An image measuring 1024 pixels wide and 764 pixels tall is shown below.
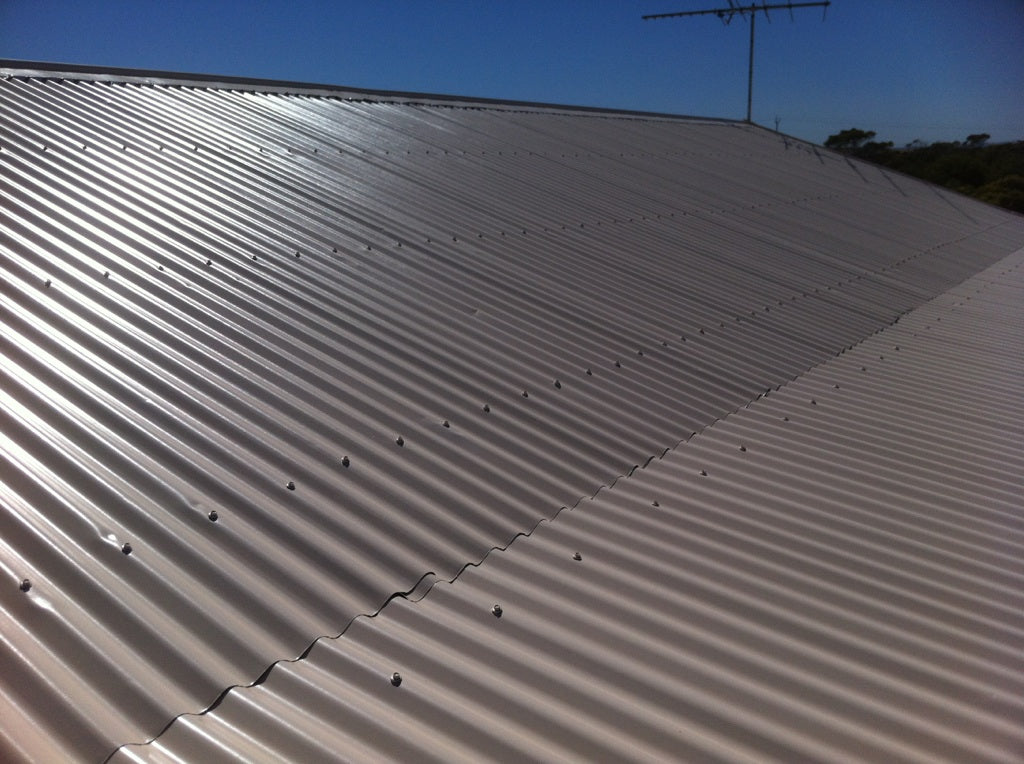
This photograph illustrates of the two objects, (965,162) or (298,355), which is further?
(965,162)

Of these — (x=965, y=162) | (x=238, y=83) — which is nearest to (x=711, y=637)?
(x=238, y=83)

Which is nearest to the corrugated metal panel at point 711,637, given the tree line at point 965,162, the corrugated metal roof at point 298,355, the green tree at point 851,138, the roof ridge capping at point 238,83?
the corrugated metal roof at point 298,355

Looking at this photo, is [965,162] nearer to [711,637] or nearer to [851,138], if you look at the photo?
[851,138]

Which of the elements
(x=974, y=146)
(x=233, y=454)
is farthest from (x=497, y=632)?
(x=974, y=146)

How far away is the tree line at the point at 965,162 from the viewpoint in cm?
2919

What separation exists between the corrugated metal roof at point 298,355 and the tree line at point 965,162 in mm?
22401

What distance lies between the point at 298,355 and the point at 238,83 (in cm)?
634

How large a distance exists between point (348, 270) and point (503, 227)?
5.92ft

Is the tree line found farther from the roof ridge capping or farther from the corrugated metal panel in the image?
the corrugated metal panel

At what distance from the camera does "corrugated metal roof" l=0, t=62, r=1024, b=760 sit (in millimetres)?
2248

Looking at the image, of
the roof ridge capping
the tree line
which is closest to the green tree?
the tree line

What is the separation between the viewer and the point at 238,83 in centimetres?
893

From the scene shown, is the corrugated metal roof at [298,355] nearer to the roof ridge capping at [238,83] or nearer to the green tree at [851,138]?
the roof ridge capping at [238,83]

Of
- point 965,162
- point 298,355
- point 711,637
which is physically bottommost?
point 711,637
